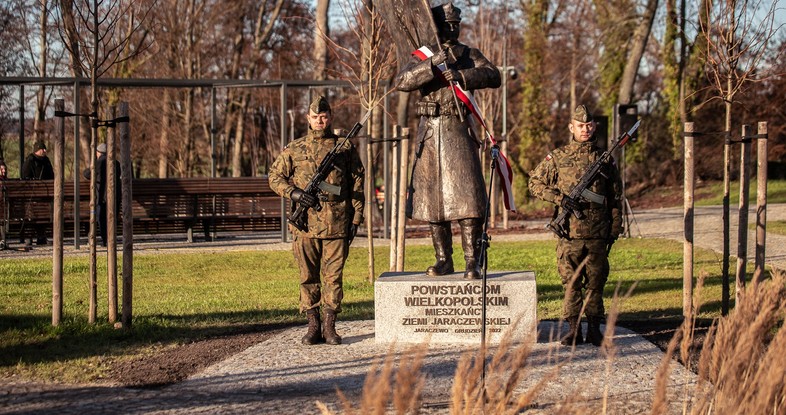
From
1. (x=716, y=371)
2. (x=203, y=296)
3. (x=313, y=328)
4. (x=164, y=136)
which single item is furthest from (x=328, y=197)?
(x=164, y=136)

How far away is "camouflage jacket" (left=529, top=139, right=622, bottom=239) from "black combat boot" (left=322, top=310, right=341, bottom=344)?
5.99 feet

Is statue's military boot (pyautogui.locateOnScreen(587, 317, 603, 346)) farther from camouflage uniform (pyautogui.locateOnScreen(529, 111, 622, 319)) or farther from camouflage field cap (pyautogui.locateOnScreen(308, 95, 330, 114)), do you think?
camouflage field cap (pyautogui.locateOnScreen(308, 95, 330, 114))

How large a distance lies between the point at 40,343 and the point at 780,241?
14163 millimetres

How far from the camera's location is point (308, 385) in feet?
23.0

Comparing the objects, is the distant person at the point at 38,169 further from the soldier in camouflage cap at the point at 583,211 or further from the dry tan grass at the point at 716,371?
the dry tan grass at the point at 716,371

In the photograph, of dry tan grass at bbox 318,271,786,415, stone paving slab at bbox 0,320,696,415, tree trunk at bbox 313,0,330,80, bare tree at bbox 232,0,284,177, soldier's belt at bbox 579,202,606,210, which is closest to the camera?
Result: dry tan grass at bbox 318,271,786,415

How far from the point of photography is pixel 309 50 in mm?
39094

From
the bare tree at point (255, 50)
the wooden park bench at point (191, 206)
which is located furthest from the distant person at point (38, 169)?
the bare tree at point (255, 50)

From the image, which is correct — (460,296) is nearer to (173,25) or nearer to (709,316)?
(709,316)

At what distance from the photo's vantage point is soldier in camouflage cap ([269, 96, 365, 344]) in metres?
8.43

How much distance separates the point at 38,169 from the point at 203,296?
28.0ft

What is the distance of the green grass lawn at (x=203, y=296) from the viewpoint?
8555mm

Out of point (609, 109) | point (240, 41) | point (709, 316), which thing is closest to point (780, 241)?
point (709, 316)

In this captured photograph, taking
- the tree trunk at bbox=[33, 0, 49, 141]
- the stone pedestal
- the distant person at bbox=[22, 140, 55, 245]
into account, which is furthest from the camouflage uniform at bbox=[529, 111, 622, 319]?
the tree trunk at bbox=[33, 0, 49, 141]
